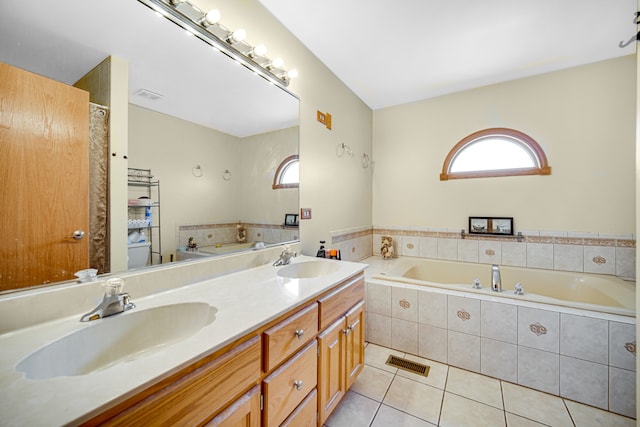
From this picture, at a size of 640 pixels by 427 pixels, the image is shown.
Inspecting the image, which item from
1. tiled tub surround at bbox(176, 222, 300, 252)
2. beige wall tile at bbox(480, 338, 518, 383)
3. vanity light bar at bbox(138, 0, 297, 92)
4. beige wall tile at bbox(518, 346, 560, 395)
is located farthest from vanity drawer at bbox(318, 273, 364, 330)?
vanity light bar at bbox(138, 0, 297, 92)

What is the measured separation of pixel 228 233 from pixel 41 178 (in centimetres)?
81

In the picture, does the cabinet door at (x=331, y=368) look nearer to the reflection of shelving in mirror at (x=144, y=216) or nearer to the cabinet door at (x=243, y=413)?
the cabinet door at (x=243, y=413)

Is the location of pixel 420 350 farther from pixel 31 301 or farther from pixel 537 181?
pixel 31 301

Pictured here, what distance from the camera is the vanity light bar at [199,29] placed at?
1.13 metres

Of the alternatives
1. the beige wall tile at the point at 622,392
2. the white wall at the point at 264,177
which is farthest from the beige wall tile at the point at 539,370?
the white wall at the point at 264,177

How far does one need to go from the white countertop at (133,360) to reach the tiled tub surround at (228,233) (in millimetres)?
237

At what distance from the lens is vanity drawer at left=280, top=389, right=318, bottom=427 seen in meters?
1.01

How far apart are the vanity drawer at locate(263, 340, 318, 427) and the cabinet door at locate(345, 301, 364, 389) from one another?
34cm

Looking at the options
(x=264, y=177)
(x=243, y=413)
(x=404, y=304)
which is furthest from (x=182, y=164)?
(x=404, y=304)

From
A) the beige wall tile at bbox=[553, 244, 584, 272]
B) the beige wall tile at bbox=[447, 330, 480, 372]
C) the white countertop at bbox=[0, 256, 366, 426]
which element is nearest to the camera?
the white countertop at bbox=[0, 256, 366, 426]

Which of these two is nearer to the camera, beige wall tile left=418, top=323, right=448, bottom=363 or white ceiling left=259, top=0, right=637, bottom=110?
white ceiling left=259, top=0, right=637, bottom=110

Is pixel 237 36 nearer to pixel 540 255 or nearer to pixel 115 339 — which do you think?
pixel 115 339

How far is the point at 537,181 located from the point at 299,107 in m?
2.38

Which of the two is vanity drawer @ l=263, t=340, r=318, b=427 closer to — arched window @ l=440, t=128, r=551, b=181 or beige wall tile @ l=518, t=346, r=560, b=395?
beige wall tile @ l=518, t=346, r=560, b=395
